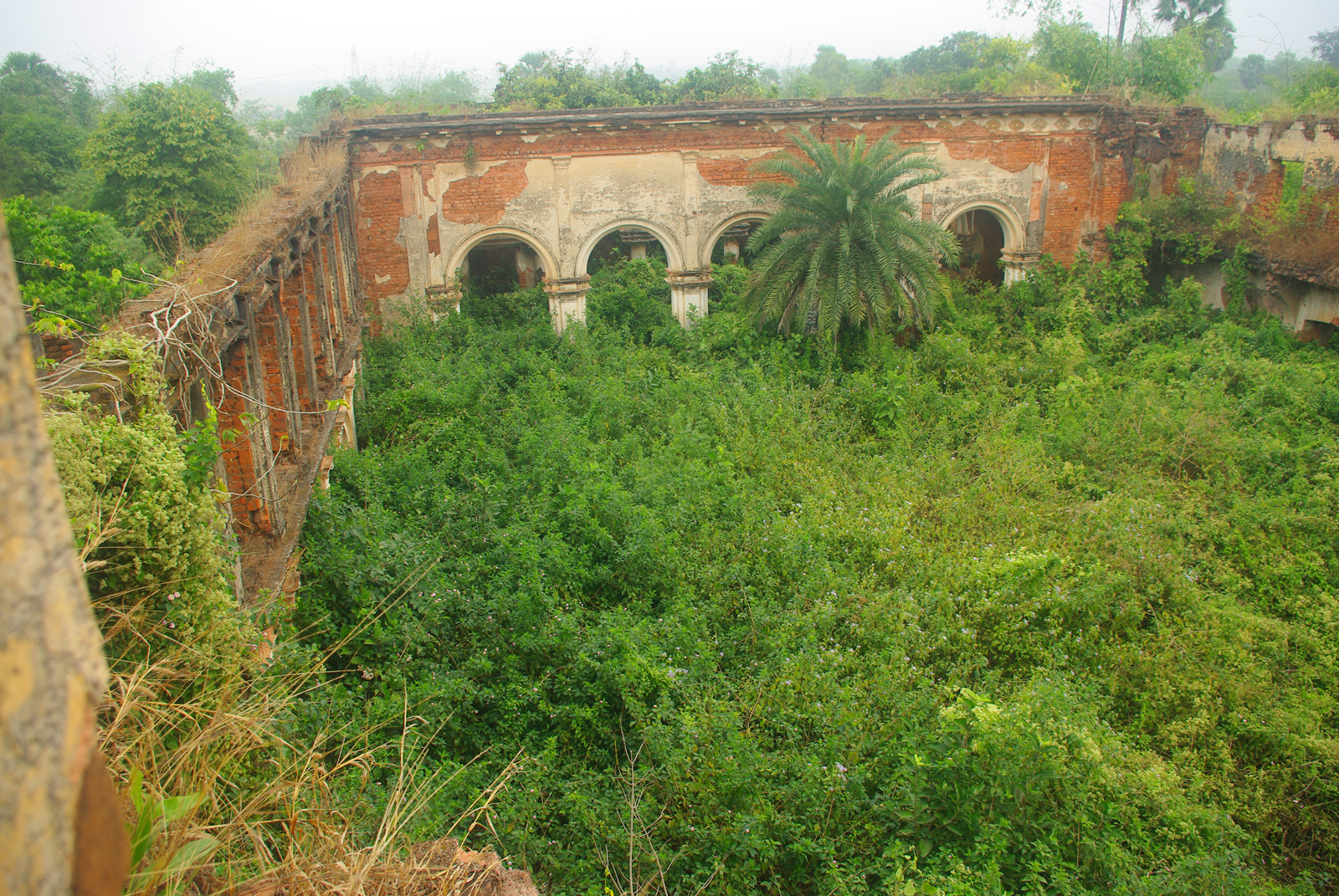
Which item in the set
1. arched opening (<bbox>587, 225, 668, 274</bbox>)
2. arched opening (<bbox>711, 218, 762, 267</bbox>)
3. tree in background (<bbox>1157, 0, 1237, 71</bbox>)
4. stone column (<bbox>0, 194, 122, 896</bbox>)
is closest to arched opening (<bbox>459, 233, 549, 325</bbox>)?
arched opening (<bbox>587, 225, 668, 274</bbox>)

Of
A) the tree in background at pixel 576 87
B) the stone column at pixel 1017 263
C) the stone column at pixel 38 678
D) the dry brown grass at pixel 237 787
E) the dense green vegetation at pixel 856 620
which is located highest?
the tree in background at pixel 576 87

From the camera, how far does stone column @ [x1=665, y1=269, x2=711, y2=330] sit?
14438mm

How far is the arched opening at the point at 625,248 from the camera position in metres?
19.2

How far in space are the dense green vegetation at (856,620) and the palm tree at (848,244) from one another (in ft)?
4.53

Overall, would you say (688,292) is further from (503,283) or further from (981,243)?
(981,243)

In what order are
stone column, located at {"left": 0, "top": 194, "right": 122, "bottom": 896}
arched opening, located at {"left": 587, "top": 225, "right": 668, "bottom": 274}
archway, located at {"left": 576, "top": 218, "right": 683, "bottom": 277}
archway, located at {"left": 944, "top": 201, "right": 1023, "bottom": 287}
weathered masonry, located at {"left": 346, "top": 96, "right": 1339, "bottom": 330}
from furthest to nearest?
arched opening, located at {"left": 587, "top": 225, "right": 668, "bottom": 274}
archway, located at {"left": 944, "top": 201, "right": 1023, "bottom": 287}
archway, located at {"left": 576, "top": 218, "right": 683, "bottom": 277}
weathered masonry, located at {"left": 346, "top": 96, "right": 1339, "bottom": 330}
stone column, located at {"left": 0, "top": 194, "right": 122, "bottom": 896}

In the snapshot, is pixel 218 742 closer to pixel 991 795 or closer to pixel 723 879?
pixel 723 879

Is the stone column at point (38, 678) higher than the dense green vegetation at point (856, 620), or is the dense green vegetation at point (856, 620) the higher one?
the stone column at point (38, 678)

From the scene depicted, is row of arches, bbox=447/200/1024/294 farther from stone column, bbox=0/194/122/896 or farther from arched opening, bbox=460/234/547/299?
stone column, bbox=0/194/122/896

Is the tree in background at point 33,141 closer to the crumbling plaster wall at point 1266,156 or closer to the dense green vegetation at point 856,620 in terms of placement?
the dense green vegetation at point 856,620

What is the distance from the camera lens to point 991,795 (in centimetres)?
431

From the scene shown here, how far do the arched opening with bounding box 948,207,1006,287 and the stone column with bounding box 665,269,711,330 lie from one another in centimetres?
602

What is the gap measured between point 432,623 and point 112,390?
275 cm

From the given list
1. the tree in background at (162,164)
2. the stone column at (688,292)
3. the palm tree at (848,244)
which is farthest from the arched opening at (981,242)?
the tree in background at (162,164)
